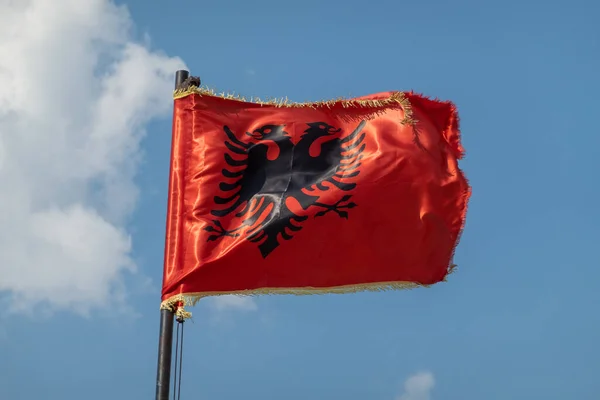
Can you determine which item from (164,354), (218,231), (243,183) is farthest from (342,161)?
(164,354)

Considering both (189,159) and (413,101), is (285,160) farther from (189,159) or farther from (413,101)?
(413,101)

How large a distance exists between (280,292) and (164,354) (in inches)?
74.7

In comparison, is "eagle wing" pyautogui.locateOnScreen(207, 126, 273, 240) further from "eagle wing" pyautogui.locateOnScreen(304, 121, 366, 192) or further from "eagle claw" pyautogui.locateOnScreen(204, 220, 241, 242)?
"eagle wing" pyautogui.locateOnScreen(304, 121, 366, 192)

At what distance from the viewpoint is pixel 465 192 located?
516 inches

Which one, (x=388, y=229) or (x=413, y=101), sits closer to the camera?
(x=388, y=229)

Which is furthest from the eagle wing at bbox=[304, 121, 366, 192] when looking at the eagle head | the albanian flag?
the eagle head

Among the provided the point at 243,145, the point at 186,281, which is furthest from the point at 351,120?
the point at 186,281

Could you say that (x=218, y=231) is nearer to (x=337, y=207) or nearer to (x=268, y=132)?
(x=337, y=207)

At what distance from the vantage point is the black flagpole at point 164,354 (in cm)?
1019

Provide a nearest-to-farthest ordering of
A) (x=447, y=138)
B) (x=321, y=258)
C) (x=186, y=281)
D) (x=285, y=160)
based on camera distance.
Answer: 1. (x=186, y=281)
2. (x=321, y=258)
3. (x=285, y=160)
4. (x=447, y=138)

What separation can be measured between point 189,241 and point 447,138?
4884 millimetres

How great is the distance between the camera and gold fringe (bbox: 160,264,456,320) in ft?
35.7

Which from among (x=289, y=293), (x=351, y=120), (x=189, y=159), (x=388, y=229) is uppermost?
(x=351, y=120)

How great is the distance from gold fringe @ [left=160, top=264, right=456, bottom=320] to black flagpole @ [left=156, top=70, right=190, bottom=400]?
Answer: 123 mm
